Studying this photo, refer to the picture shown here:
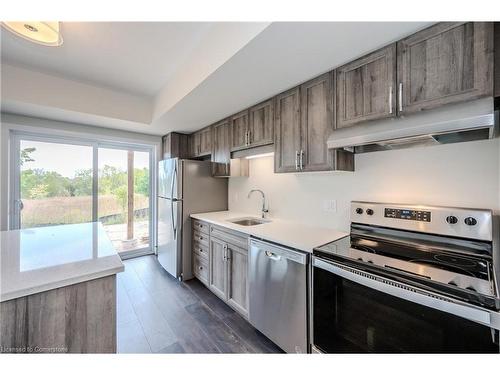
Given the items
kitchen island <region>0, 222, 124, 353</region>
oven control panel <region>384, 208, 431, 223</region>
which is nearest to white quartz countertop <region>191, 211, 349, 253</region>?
oven control panel <region>384, 208, 431, 223</region>

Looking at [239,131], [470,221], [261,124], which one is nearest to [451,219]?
[470,221]

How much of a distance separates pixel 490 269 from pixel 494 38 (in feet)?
3.65

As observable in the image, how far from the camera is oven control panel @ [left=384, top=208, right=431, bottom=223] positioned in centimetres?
132

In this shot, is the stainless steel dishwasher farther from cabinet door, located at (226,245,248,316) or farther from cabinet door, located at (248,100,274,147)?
cabinet door, located at (248,100,274,147)

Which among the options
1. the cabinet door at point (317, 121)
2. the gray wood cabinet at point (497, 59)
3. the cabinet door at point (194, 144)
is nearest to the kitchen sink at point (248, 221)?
the cabinet door at point (317, 121)

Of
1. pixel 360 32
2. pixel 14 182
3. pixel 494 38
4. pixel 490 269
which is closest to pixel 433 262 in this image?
pixel 490 269

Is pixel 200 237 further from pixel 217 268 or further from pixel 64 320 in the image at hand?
pixel 64 320

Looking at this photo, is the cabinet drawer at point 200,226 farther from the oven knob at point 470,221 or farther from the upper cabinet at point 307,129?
the oven knob at point 470,221

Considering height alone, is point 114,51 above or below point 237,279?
above

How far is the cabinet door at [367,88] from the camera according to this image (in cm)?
128

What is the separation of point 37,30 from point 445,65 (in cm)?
241

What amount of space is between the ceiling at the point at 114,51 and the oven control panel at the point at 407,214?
6.57ft

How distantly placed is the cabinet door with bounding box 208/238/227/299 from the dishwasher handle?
0.56m

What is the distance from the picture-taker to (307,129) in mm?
1762
